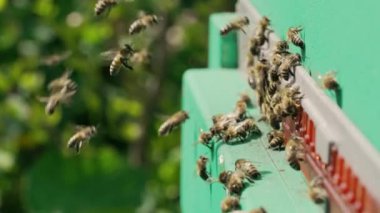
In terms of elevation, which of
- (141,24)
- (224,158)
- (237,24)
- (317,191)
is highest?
(141,24)

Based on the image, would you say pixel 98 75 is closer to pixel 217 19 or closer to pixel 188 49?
pixel 188 49

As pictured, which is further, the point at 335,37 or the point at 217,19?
the point at 217,19

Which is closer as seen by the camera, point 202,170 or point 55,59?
point 202,170

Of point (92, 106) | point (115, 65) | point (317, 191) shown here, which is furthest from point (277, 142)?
point (92, 106)

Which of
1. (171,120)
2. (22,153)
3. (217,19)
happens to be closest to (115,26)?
(22,153)

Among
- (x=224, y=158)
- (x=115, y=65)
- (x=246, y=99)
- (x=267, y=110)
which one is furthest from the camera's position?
(x=115, y=65)

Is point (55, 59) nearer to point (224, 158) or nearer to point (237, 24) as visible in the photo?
point (237, 24)

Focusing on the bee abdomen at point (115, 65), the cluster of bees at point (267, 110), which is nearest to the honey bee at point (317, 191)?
the cluster of bees at point (267, 110)
